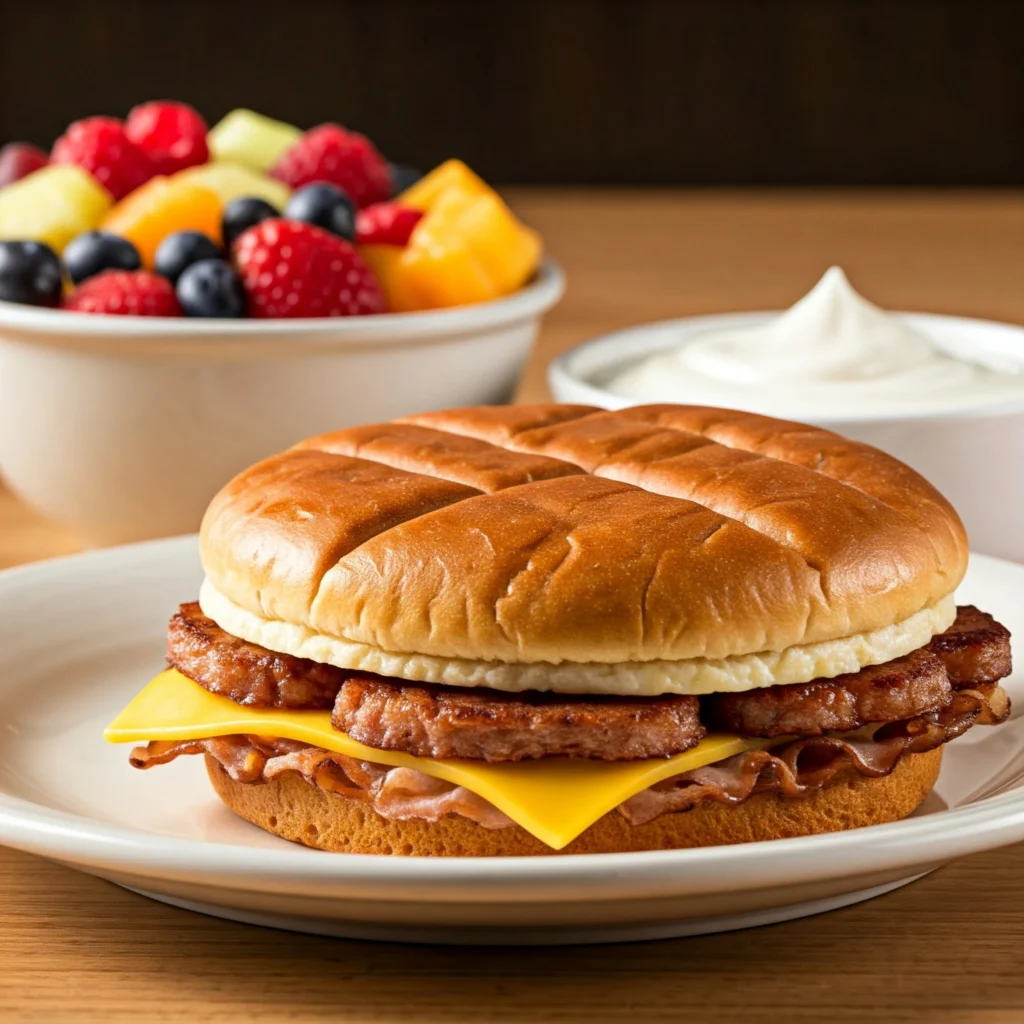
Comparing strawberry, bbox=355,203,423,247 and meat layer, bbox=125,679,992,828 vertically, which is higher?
strawberry, bbox=355,203,423,247

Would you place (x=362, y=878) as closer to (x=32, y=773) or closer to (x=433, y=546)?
(x=433, y=546)

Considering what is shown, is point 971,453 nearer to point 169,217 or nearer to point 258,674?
point 258,674

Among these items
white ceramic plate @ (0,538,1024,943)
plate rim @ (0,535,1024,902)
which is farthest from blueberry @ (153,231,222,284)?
plate rim @ (0,535,1024,902)

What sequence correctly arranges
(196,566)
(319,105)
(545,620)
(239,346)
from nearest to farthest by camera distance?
(545,620) → (196,566) → (239,346) → (319,105)

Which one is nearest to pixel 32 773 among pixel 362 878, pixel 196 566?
pixel 196 566

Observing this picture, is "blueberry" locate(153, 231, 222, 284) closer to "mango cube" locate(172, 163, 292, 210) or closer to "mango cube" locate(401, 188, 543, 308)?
"mango cube" locate(172, 163, 292, 210)

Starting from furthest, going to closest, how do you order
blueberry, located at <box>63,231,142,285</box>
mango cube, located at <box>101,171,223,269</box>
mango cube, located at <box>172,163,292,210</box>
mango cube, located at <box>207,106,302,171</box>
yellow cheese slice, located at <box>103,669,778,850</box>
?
mango cube, located at <box>207,106,302,171</box> < mango cube, located at <box>172,163,292,210</box> < mango cube, located at <box>101,171,223,269</box> < blueberry, located at <box>63,231,142,285</box> < yellow cheese slice, located at <box>103,669,778,850</box>
